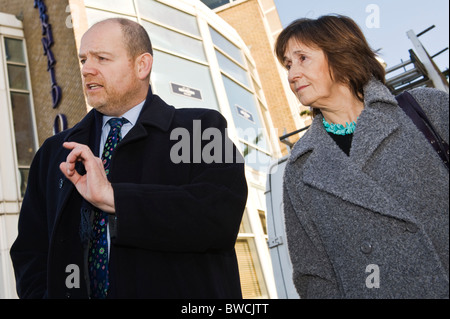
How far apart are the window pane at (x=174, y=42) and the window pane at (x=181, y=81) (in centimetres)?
26

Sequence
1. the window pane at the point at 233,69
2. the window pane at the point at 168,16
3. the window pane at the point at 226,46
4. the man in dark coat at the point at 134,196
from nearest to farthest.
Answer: the man in dark coat at the point at 134,196 < the window pane at the point at 168,16 < the window pane at the point at 233,69 < the window pane at the point at 226,46

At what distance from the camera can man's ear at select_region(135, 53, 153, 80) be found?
6.15 feet

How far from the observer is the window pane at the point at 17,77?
10555 millimetres

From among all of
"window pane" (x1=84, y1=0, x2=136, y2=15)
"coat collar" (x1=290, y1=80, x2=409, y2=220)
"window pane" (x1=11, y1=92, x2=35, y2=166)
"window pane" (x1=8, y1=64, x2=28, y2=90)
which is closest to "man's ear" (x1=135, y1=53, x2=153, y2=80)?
"coat collar" (x1=290, y1=80, x2=409, y2=220)

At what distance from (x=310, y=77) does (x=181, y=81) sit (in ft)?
24.9

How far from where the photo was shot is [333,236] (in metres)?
1.83

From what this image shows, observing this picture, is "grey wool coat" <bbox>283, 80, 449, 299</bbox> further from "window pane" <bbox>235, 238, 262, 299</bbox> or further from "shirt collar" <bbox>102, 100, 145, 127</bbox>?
"window pane" <bbox>235, 238, 262, 299</bbox>

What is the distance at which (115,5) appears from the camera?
906cm

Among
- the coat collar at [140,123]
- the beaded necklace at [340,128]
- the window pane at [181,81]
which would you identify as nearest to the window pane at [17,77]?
the window pane at [181,81]

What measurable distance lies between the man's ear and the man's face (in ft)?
0.07

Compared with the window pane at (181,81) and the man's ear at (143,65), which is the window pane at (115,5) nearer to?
the window pane at (181,81)

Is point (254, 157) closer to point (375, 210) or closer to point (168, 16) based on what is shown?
point (168, 16)

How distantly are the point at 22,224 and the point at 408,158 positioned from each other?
1663 millimetres
